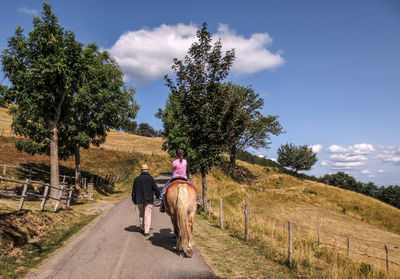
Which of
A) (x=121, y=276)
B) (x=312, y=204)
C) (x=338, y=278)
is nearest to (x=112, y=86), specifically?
(x=121, y=276)

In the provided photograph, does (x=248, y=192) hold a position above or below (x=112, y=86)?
below

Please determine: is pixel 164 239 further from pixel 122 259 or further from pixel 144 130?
pixel 144 130

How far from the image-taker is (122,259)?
6602mm

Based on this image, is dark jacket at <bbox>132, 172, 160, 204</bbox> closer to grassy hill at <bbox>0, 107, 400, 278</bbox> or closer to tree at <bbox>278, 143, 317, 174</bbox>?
grassy hill at <bbox>0, 107, 400, 278</bbox>

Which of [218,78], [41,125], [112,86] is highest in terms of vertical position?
[112,86]

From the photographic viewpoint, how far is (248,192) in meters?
37.4

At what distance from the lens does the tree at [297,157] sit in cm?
6644

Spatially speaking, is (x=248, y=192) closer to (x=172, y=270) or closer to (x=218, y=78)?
(x=218, y=78)

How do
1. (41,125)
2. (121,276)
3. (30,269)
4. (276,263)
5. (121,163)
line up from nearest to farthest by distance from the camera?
1. (121,276)
2. (30,269)
3. (276,263)
4. (41,125)
5. (121,163)

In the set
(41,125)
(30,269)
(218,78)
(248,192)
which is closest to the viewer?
(30,269)

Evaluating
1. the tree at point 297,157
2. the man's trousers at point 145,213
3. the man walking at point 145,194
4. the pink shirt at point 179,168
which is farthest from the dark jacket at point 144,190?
the tree at point 297,157

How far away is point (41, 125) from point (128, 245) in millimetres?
23057

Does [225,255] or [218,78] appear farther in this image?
[218,78]

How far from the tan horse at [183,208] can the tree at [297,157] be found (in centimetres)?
6569
